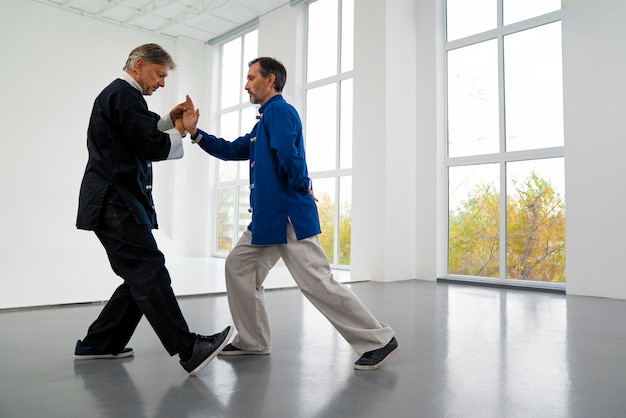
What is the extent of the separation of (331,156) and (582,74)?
446 cm

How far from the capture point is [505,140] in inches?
249

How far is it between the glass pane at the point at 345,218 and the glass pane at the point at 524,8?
3.54m

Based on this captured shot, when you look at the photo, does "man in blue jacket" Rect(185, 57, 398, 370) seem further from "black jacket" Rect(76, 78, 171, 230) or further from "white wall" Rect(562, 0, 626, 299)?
"white wall" Rect(562, 0, 626, 299)

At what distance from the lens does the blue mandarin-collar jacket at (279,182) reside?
88.1 inches

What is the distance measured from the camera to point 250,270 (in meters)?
2.48

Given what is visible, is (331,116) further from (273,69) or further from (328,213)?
(273,69)

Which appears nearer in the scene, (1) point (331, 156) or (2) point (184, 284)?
(2) point (184, 284)

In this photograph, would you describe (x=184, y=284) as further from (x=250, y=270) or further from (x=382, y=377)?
(x=382, y=377)

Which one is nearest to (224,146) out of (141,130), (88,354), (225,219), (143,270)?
(141,130)

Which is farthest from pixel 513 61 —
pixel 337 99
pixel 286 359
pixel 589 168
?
pixel 286 359

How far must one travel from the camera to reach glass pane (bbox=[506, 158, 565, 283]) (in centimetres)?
580

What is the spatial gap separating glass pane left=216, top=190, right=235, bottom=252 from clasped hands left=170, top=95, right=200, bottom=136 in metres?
9.01

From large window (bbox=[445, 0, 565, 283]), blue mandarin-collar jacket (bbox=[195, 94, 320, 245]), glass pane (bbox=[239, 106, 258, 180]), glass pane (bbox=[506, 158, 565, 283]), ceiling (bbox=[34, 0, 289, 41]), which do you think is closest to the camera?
blue mandarin-collar jacket (bbox=[195, 94, 320, 245])

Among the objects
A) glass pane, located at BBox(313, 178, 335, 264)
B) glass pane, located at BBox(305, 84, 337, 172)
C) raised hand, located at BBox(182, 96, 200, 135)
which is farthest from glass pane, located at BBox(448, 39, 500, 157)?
raised hand, located at BBox(182, 96, 200, 135)
